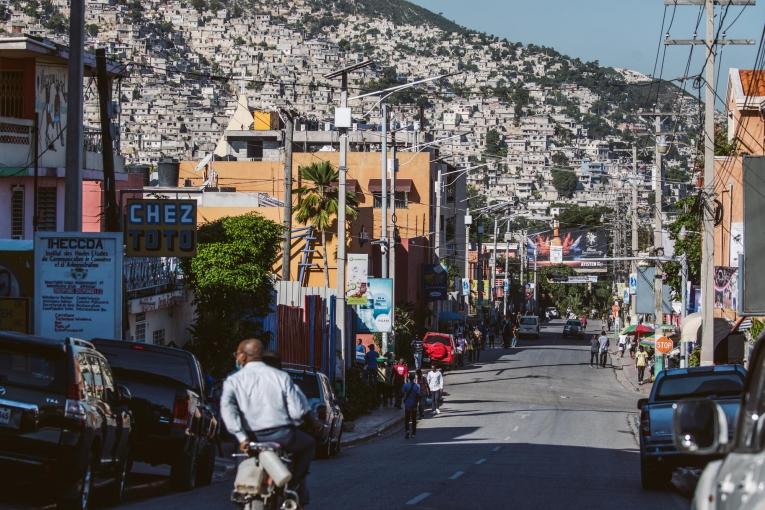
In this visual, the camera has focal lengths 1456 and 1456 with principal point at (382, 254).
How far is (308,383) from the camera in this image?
28.0m

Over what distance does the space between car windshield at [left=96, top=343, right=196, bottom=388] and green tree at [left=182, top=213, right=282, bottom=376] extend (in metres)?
14.6

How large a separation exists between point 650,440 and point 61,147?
23.1 meters

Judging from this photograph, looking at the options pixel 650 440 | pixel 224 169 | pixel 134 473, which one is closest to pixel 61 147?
pixel 134 473

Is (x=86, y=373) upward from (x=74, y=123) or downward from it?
downward

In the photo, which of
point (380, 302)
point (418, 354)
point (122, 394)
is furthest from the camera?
point (418, 354)

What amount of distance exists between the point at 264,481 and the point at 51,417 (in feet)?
13.1

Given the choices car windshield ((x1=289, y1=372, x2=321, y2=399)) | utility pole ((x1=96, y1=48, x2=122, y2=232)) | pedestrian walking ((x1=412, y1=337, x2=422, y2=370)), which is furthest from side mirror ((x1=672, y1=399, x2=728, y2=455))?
pedestrian walking ((x1=412, y1=337, x2=422, y2=370))

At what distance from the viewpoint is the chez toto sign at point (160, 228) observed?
30.4 metres

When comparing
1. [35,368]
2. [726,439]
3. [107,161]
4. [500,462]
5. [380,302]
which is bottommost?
[500,462]

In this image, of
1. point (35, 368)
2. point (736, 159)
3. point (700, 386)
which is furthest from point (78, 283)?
point (736, 159)

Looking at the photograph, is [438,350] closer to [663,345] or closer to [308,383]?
[663,345]

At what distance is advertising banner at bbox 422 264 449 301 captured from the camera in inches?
3100

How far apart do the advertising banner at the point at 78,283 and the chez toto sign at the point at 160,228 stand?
24.4 feet

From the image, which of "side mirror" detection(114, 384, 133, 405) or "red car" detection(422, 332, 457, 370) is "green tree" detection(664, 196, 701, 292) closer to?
"red car" detection(422, 332, 457, 370)
